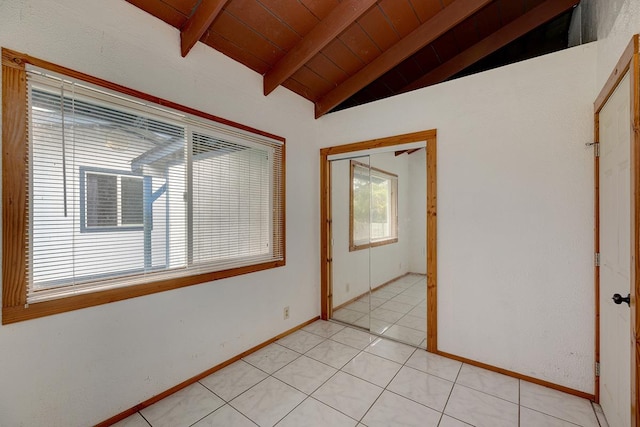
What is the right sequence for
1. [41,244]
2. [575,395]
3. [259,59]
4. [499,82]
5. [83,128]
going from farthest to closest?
1. [259,59]
2. [499,82]
3. [575,395]
4. [83,128]
5. [41,244]

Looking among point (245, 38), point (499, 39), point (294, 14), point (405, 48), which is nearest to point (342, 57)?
point (405, 48)

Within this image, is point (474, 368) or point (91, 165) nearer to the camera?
point (91, 165)

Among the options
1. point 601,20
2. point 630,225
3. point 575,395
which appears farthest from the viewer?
→ point 575,395

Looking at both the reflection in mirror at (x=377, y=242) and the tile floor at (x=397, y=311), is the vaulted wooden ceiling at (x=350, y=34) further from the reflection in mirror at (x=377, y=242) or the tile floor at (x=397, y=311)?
the tile floor at (x=397, y=311)

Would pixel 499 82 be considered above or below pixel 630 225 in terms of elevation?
above

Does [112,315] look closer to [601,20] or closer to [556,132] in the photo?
[556,132]

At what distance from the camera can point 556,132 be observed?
201cm

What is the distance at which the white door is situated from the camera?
136cm

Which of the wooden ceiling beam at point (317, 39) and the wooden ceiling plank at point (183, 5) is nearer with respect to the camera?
the wooden ceiling plank at point (183, 5)

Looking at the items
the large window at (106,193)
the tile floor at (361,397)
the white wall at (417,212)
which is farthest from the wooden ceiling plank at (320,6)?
the tile floor at (361,397)


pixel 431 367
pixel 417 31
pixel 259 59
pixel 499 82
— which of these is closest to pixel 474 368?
pixel 431 367

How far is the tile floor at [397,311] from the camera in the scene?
2928 millimetres

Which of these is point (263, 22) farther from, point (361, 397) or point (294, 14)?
point (361, 397)

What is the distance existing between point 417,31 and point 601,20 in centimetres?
121
